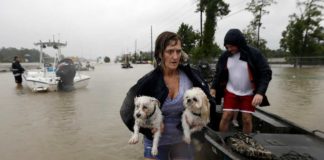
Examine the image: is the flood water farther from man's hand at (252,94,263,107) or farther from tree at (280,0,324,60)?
tree at (280,0,324,60)

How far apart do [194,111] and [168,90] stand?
309 millimetres

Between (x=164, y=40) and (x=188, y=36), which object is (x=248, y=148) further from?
(x=188, y=36)

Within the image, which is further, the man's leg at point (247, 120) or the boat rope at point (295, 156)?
the man's leg at point (247, 120)

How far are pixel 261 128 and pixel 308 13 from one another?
→ 38.6 metres

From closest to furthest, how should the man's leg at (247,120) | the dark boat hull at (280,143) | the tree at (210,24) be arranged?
the dark boat hull at (280,143) → the man's leg at (247,120) → the tree at (210,24)

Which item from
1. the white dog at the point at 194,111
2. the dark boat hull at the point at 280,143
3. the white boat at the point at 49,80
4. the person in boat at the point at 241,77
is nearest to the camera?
the white dog at the point at 194,111

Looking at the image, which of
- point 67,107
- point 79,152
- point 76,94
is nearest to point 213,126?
point 79,152

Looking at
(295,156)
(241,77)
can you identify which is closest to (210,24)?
(241,77)

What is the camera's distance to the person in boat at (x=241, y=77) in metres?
4.19

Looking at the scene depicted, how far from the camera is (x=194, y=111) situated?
2.80 m

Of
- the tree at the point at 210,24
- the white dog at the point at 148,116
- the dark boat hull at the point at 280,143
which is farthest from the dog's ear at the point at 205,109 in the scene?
the tree at the point at 210,24

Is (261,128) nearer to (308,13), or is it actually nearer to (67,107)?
(67,107)

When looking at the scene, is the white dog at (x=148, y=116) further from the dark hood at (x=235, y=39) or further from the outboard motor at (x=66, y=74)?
the outboard motor at (x=66, y=74)

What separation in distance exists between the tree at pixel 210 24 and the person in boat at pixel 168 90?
35.3 meters
